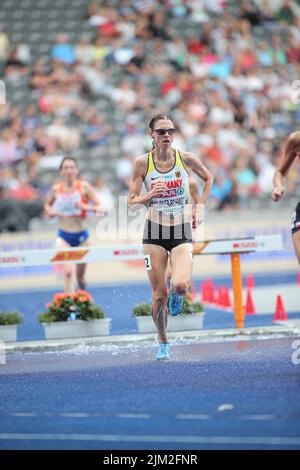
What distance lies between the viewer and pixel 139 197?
9555mm

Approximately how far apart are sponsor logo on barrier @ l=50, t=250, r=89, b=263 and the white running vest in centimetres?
284

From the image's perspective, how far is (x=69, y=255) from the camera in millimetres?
12516

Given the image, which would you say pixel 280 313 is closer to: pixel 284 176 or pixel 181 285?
pixel 181 285

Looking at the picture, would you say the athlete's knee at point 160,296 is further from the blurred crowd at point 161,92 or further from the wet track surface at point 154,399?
the blurred crowd at point 161,92

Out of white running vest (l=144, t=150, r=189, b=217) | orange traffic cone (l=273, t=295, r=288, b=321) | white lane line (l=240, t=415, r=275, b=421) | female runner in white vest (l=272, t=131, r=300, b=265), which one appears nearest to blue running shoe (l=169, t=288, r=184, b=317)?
white running vest (l=144, t=150, r=189, b=217)

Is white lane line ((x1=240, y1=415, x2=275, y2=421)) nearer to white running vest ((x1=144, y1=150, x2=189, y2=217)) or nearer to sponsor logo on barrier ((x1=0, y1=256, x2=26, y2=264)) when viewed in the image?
white running vest ((x1=144, y1=150, x2=189, y2=217))

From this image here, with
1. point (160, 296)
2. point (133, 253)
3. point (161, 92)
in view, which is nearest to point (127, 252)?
point (133, 253)

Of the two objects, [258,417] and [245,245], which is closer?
[258,417]

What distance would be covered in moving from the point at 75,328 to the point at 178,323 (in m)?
1.33

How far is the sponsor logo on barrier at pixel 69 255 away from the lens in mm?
12453

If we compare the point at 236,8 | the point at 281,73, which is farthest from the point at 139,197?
the point at 236,8

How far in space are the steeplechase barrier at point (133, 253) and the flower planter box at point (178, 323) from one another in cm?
57

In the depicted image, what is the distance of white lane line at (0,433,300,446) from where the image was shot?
5.98 m

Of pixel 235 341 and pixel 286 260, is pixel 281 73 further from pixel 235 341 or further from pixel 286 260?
pixel 235 341
